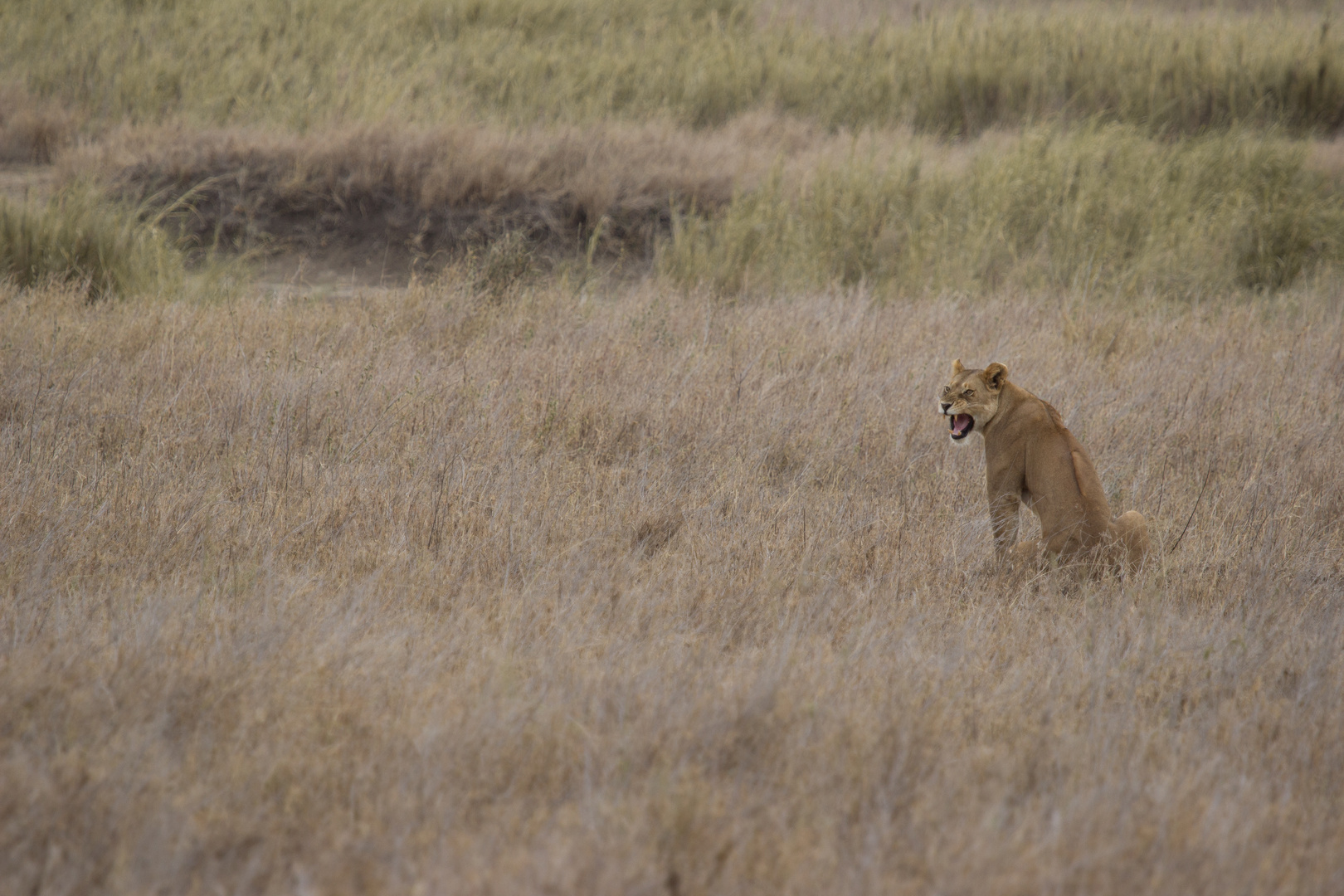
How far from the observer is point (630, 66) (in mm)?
11000

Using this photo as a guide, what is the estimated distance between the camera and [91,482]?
345 centimetres

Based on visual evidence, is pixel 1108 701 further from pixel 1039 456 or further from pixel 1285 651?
pixel 1039 456

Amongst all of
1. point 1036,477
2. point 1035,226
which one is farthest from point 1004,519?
point 1035,226

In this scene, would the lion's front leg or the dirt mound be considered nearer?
the lion's front leg

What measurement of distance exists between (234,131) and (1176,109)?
9816mm

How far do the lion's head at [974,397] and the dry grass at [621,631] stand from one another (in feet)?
1.38

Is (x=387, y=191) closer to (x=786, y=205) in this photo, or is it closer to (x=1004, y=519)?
(x=786, y=205)

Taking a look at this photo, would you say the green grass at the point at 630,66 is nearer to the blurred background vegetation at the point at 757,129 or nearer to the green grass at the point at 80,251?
the blurred background vegetation at the point at 757,129

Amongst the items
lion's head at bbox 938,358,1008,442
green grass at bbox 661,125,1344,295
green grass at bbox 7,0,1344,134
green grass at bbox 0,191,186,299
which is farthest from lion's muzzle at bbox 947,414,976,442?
green grass at bbox 7,0,1344,134

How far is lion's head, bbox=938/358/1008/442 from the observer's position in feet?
11.3

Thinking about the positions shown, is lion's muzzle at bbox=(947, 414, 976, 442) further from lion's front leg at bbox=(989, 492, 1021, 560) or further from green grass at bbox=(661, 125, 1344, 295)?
green grass at bbox=(661, 125, 1344, 295)

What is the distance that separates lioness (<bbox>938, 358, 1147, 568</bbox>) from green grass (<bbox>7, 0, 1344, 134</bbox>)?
260 inches

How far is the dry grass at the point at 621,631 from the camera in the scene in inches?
79.3

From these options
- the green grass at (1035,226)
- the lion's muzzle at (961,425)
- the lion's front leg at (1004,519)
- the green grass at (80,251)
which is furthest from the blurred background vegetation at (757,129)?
the lion's front leg at (1004,519)
